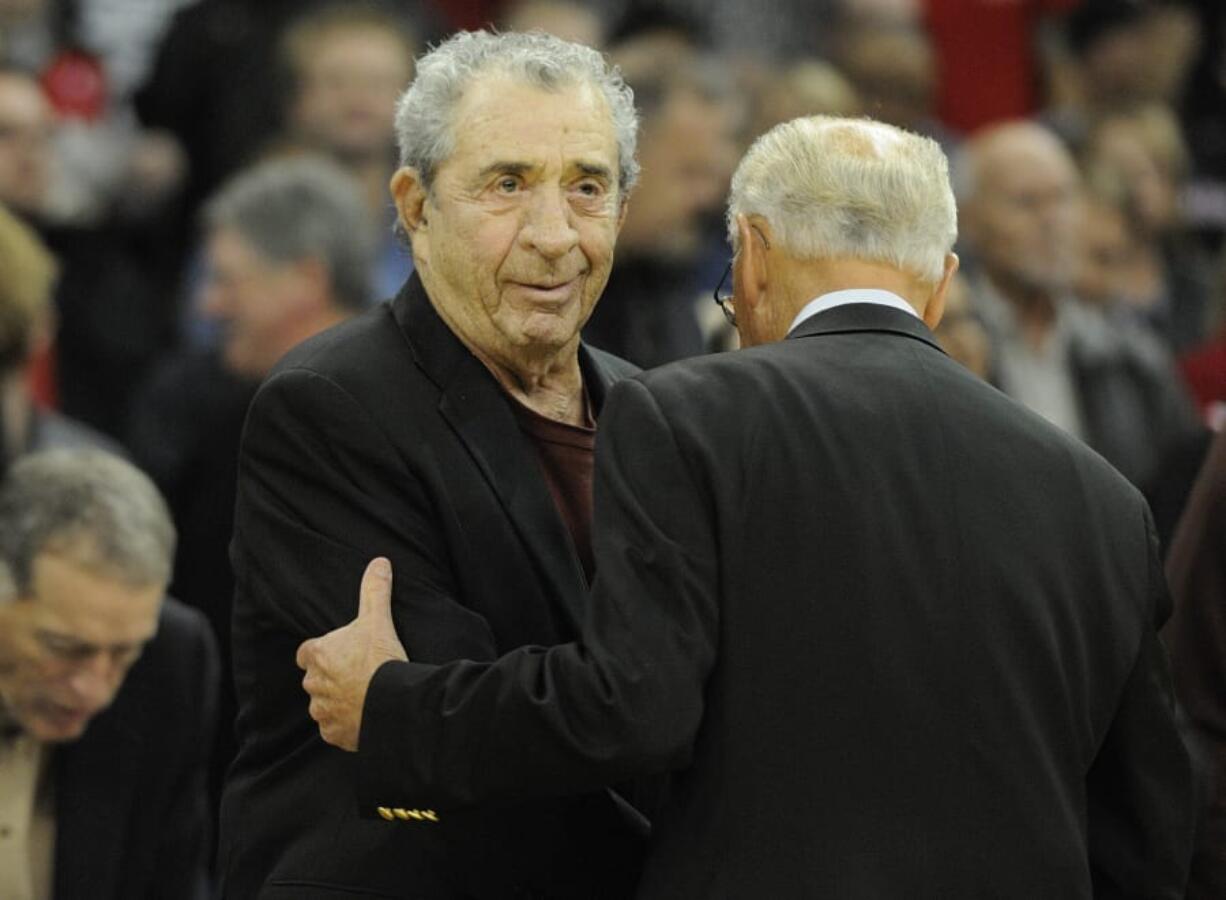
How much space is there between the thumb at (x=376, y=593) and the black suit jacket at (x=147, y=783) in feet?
5.00

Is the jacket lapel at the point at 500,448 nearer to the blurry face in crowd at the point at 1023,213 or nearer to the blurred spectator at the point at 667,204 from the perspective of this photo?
the blurred spectator at the point at 667,204

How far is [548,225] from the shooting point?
12.7 ft

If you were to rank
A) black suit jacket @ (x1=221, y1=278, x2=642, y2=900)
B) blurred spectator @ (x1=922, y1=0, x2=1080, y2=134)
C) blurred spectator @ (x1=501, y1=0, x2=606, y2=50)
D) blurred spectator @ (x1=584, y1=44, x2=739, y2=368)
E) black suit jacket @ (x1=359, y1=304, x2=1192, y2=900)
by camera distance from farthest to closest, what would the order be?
blurred spectator @ (x1=922, y1=0, x2=1080, y2=134)
blurred spectator @ (x1=501, y1=0, x2=606, y2=50)
blurred spectator @ (x1=584, y1=44, x2=739, y2=368)
black suit jacket @ (x1=221, y1=278, x2=642, y2=900)
black suit jacket @ (x1=359, y1=304, x2=1192, y2=900)

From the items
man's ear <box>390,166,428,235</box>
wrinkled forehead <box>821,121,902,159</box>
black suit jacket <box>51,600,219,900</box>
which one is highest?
wrinkled forehead <box>821,121,902,159</box>

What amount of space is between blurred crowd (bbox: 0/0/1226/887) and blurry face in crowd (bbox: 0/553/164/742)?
88cm

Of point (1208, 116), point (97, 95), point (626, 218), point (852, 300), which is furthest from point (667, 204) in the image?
point (1208, 116)

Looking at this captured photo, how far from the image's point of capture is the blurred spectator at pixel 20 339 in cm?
559

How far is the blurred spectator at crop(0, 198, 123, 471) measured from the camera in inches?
220

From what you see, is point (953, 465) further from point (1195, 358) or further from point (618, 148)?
point (1195, 358)

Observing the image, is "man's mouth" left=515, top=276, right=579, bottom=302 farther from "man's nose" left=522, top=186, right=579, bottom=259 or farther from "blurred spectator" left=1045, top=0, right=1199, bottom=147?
"blurred spectator" left=1045, top=0, right=1199, bottom=147

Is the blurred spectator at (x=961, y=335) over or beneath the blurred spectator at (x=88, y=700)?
over

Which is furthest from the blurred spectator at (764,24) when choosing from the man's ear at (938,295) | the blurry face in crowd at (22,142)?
the man's ear at (938,295)

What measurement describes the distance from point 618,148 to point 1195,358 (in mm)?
4107

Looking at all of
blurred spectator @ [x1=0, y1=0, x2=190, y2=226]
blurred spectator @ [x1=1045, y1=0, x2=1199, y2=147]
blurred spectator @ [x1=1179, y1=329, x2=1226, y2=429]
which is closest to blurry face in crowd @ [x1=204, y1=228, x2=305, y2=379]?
blurred spectator @ [x1=0, y1=0, x2=190, y2=226]
